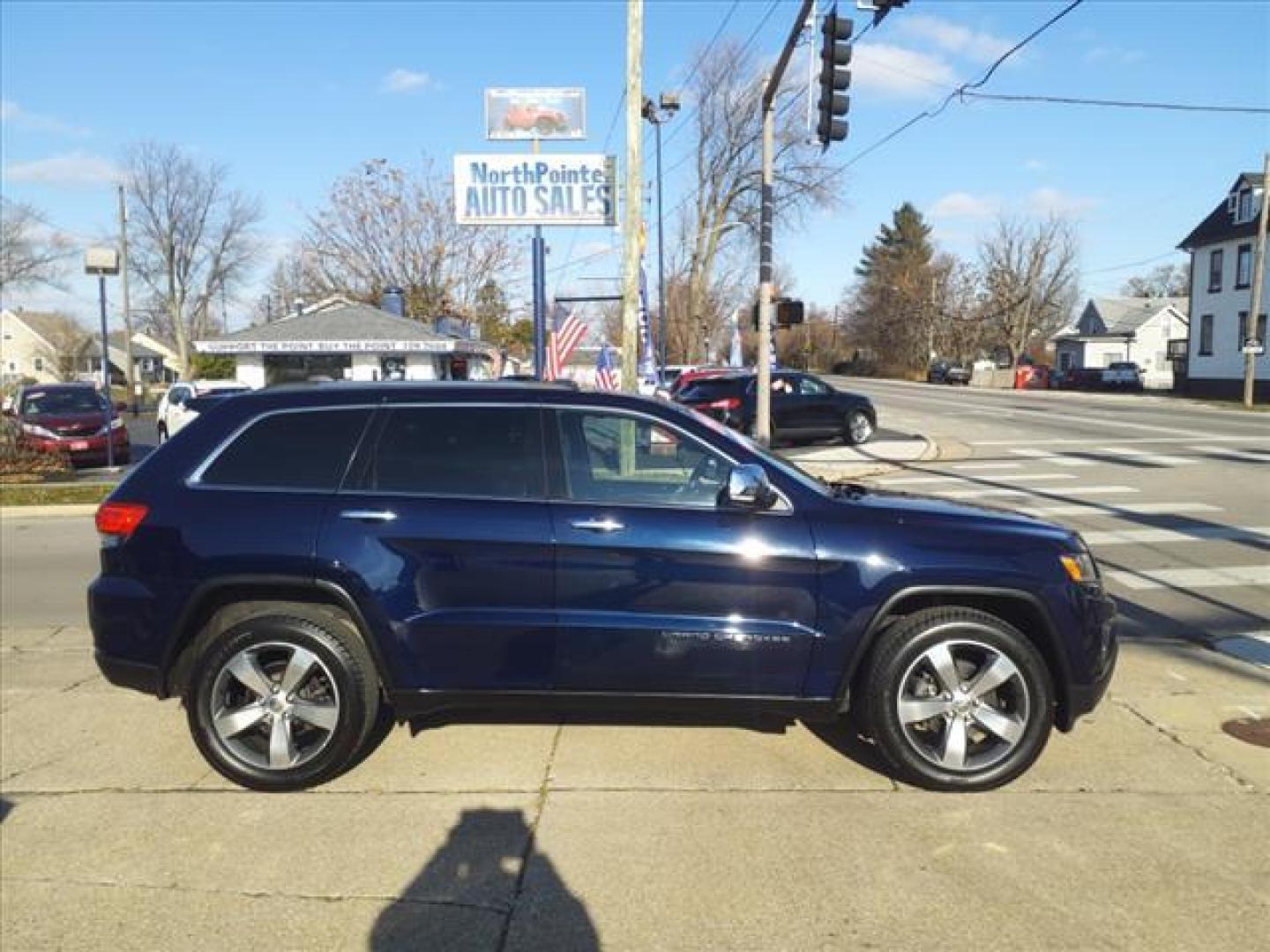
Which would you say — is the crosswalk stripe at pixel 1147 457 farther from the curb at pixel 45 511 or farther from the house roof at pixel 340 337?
the house roof at pixel 340 337

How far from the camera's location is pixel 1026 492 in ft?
43.6

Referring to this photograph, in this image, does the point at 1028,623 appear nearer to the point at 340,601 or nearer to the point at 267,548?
the point at 340,601

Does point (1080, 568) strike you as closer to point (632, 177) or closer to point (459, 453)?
point (459, 453)

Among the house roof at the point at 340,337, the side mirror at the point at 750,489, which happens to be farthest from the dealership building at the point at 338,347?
the side mirror at the point at 750,489

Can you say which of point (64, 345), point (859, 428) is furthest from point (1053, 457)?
point (64, 345)

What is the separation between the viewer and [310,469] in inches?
159

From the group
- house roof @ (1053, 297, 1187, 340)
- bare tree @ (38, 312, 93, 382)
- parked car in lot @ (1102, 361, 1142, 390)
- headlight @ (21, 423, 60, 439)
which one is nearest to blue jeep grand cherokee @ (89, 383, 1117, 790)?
headlight @ (21, 423, 60, 439)

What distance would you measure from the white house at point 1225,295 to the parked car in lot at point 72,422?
42845 millimetres

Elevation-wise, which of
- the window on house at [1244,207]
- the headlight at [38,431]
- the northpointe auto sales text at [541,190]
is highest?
the window on house at [1244,207]

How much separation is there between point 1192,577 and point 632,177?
8.59 meters

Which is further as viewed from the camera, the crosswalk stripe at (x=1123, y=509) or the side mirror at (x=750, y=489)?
the crosswalk stripe at (x=1123, y=509)

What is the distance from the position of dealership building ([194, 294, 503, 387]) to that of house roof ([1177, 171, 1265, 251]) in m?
35.8

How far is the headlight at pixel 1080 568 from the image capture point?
3.90 metres

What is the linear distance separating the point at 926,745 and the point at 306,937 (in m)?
2.51
